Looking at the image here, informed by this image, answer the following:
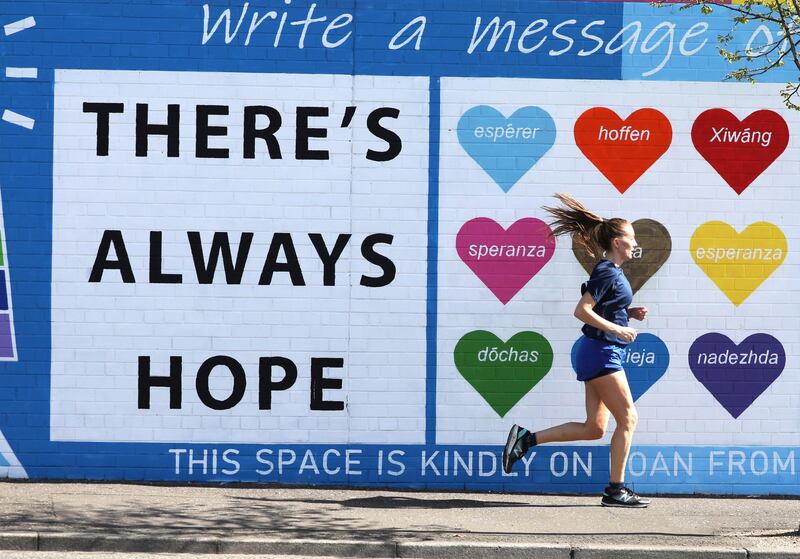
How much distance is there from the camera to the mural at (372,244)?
920cm

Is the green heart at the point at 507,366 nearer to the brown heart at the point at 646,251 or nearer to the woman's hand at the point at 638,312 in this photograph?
the brown heart at the point at 646,251

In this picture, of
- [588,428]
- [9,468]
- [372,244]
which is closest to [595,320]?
[588,428]

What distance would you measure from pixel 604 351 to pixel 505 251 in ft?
4.13

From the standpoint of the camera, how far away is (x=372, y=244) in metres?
9.28

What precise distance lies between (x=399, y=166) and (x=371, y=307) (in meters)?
1.13

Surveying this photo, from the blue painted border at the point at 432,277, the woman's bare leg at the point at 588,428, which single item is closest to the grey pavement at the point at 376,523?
the woman's bare leg at the point at 588,428

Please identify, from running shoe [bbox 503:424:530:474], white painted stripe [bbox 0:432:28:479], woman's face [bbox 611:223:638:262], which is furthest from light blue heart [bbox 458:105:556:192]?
white painted stripe [bbox 0:432:28:479]

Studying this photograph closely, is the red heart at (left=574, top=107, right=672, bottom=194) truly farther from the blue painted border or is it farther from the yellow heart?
the blue painted border

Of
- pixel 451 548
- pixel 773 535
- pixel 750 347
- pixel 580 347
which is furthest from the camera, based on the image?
pixel 750 347

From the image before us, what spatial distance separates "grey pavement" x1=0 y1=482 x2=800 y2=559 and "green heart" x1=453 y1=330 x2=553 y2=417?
0.79 meters

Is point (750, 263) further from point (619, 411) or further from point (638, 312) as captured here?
point (619, 411)

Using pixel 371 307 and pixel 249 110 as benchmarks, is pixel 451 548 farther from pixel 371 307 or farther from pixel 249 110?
pixel 249 110

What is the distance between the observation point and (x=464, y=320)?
930 cm

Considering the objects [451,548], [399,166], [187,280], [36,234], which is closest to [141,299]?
[187,280]
